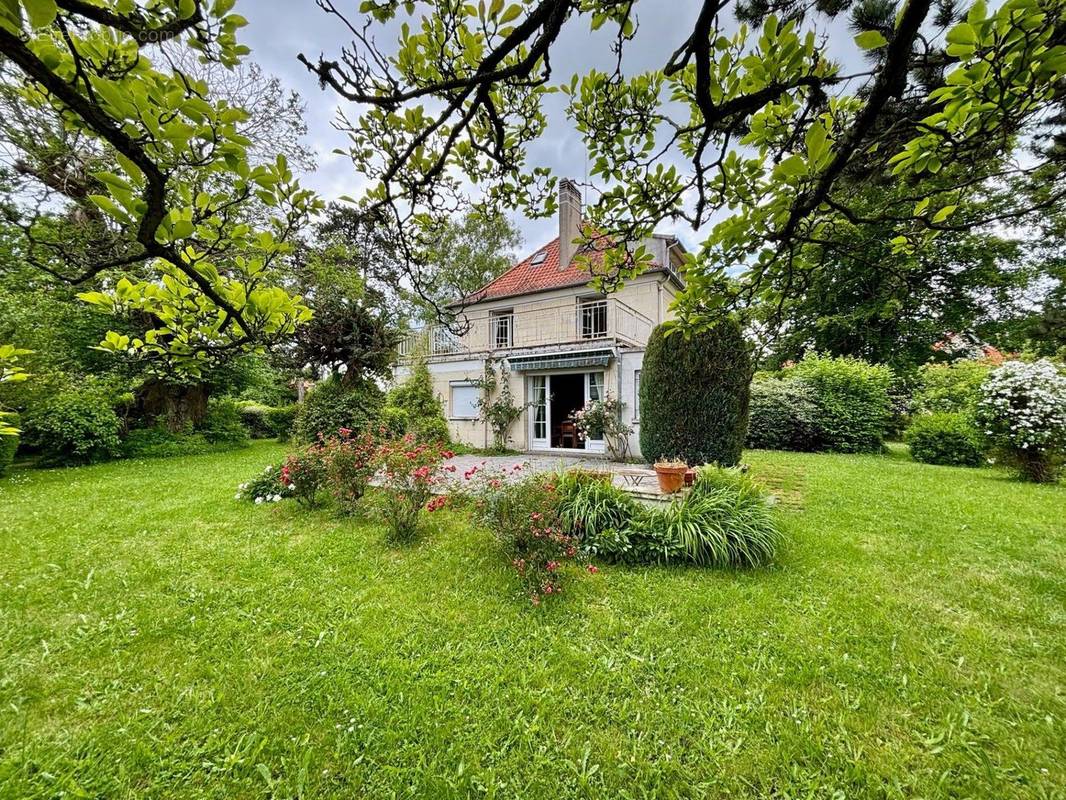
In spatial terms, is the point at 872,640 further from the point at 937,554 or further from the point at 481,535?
the point at 481,535

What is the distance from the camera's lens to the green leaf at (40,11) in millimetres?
859

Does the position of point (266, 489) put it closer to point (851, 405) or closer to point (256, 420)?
point (256, 420)

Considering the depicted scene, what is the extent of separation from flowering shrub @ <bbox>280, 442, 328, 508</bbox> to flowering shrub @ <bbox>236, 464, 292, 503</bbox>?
2.13 feet

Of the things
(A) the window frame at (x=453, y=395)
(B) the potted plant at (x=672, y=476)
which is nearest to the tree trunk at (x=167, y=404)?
(A) the window frame at (x=453, y=395)

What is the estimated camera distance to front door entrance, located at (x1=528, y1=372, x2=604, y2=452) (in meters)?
13.8

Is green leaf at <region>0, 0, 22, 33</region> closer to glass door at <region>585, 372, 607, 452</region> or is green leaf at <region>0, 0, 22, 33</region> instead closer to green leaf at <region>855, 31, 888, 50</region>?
green leaf at <region>855, 31, 888, 50</region>

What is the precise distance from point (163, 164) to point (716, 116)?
2461 mm

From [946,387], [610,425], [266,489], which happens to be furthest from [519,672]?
[946,387]

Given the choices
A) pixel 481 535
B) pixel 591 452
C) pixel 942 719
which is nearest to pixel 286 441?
pixel 591 452

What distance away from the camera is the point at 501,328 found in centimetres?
1709

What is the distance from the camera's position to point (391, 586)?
13.9 ft

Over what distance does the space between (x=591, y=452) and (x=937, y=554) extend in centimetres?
851

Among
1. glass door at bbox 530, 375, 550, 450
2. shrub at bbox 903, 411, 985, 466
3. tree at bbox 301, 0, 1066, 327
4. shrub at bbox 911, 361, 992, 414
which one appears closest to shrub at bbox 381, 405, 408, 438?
glass door at bbox 530, 375, 550, 450

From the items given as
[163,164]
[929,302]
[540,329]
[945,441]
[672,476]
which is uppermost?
[929,302]
